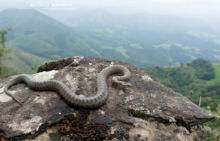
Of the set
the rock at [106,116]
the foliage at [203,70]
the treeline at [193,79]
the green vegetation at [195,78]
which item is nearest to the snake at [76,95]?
the rock at [106,116]

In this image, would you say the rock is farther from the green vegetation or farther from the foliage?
the foliage

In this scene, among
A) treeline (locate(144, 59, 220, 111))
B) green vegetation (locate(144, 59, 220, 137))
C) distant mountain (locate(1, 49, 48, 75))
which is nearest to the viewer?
distant mountain (locate(1, 49, 48, 75))

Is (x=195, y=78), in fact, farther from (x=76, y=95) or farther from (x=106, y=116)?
(x=76, y=95)

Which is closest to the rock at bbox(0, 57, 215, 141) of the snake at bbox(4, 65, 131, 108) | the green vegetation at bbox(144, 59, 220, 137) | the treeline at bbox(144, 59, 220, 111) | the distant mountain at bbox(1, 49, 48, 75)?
the snake at bbox(4, 65, 131, 108)

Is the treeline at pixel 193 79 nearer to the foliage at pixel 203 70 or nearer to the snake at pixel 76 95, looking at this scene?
the foliage at pixel 203 70

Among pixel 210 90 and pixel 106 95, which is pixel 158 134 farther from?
pixel 210 90

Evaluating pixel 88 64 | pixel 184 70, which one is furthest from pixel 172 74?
pixel 88 64
